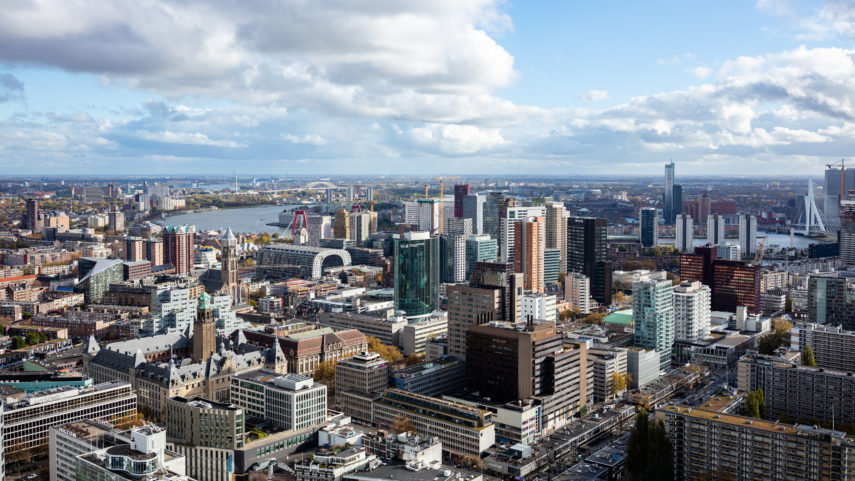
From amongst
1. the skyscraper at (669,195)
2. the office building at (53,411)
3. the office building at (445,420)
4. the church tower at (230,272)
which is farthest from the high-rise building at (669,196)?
the office building at (53,411)

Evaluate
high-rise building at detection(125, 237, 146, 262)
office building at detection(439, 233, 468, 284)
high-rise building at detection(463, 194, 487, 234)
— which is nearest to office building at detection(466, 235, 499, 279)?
office building at detection(439, 233, 468, 284)

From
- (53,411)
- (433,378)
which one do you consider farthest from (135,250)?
(433,378)

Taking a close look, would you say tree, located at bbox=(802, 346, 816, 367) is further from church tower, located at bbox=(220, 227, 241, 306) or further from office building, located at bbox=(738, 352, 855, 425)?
church tower, located at bbox=(220, 227, 241, 306)

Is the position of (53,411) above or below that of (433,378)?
above

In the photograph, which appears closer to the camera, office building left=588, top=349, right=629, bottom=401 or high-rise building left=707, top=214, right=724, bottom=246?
office building left=588, top=349, right=629, bottom=401

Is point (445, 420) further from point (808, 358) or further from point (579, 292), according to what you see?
point (579, 292)

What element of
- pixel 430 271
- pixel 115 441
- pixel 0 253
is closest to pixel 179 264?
pixel 0 253

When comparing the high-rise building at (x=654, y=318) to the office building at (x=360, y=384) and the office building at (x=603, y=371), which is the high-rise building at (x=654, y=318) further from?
the office building at (x=360, y=384)

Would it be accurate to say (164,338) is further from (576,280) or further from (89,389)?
(576,280)
